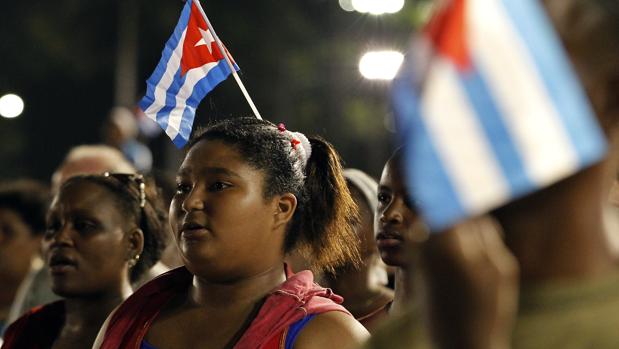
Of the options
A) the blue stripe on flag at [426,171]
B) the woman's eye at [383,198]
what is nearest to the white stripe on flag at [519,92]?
the blue stripe on flag at [426,171]

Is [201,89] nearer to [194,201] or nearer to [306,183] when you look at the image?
[306,183]

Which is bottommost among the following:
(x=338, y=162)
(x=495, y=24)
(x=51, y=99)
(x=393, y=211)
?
(x=393, y=211)

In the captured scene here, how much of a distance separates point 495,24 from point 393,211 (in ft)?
8.80

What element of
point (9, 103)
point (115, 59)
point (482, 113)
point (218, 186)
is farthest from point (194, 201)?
point (115, 59)

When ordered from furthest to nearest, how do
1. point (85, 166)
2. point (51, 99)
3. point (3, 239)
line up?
point (51, 99)
point (85, 166)
point (3, 239)

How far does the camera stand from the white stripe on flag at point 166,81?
450cm

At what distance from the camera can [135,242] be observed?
496cm

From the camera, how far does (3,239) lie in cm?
652

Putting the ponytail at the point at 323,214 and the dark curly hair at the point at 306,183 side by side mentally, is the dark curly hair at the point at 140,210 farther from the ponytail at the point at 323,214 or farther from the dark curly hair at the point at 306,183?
the ponytail at the point at 323,214

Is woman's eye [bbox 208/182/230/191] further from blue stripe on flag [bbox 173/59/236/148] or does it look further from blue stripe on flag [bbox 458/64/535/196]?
blue stripe on flag [bbox 458/64/535/196]

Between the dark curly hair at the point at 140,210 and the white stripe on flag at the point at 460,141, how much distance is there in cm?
356

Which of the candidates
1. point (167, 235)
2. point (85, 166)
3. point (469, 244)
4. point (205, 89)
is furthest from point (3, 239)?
point (469, 244)

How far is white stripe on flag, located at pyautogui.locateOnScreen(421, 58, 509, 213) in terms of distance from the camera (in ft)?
4.93

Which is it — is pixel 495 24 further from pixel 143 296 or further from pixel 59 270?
pixel 59 270
